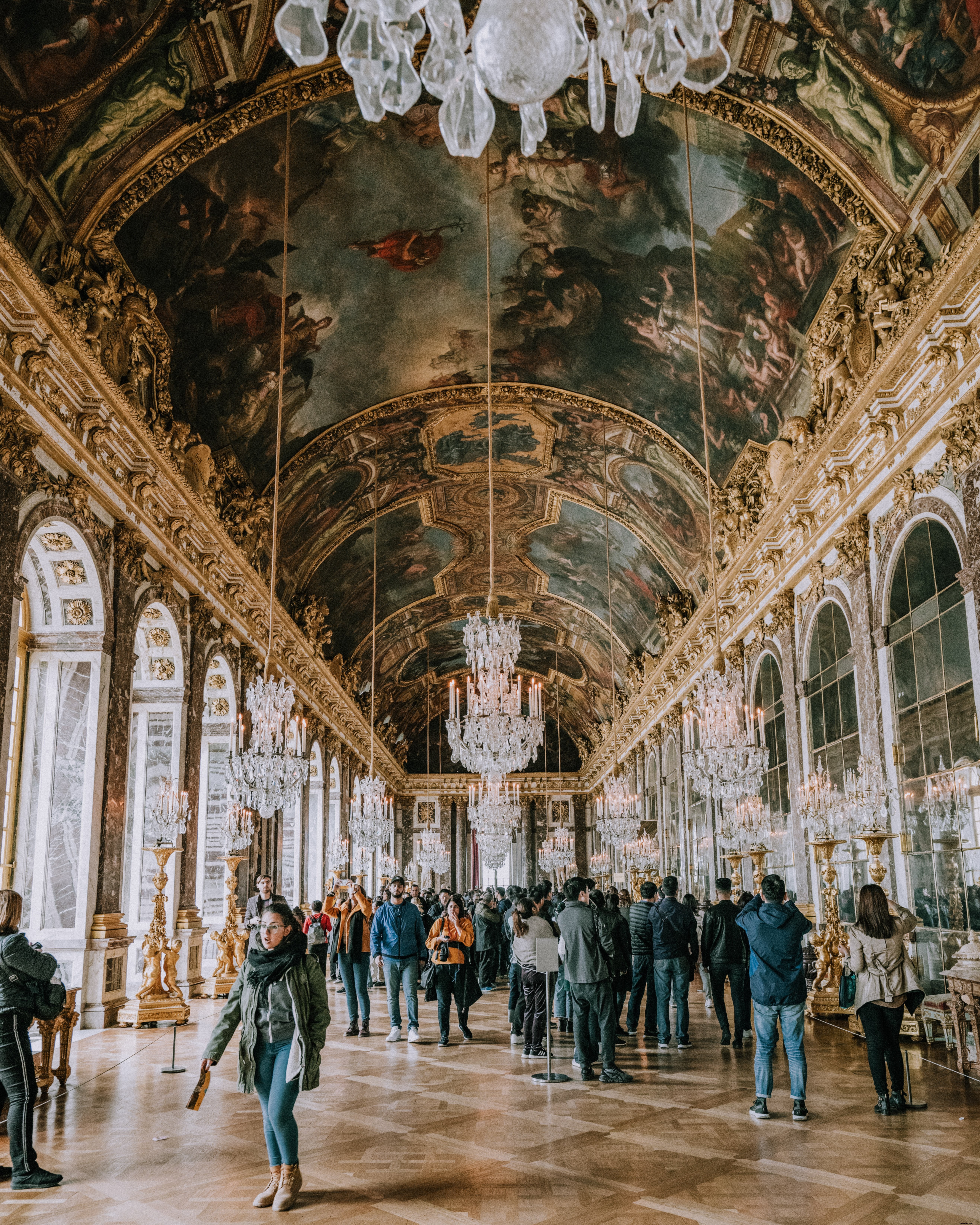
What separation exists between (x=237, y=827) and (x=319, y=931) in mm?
2227

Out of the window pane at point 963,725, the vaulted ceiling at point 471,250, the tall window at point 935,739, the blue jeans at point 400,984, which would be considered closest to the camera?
the window pane at point 963,725

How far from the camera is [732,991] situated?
373 inches

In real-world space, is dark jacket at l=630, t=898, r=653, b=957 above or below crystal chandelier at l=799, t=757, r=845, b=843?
below

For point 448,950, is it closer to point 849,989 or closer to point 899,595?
point 849,989

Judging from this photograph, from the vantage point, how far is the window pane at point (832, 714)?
12.5 metres

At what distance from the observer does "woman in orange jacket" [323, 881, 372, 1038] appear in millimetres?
11000

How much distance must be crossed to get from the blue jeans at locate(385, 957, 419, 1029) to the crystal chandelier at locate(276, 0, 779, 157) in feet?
29.0

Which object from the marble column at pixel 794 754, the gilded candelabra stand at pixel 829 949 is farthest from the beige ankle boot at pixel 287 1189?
the marble column at pixel 794 754

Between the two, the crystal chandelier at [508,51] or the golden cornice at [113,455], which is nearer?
the crystal chandelier at [508,51]

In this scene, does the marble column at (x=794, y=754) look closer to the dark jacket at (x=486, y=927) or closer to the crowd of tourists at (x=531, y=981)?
the crowd of tourists at (x=531, y=981)

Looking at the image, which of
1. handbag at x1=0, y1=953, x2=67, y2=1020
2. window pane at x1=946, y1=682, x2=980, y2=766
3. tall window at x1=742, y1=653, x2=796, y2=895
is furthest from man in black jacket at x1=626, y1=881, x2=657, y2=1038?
handbag at x1=0, y1=953, x2=67, y2=1020

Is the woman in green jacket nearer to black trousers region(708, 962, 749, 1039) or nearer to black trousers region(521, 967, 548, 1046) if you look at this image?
black trousers region(521, 967, 548, 1046)

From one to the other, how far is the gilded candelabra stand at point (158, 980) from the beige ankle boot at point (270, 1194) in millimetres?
6241

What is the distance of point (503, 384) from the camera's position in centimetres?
1767
